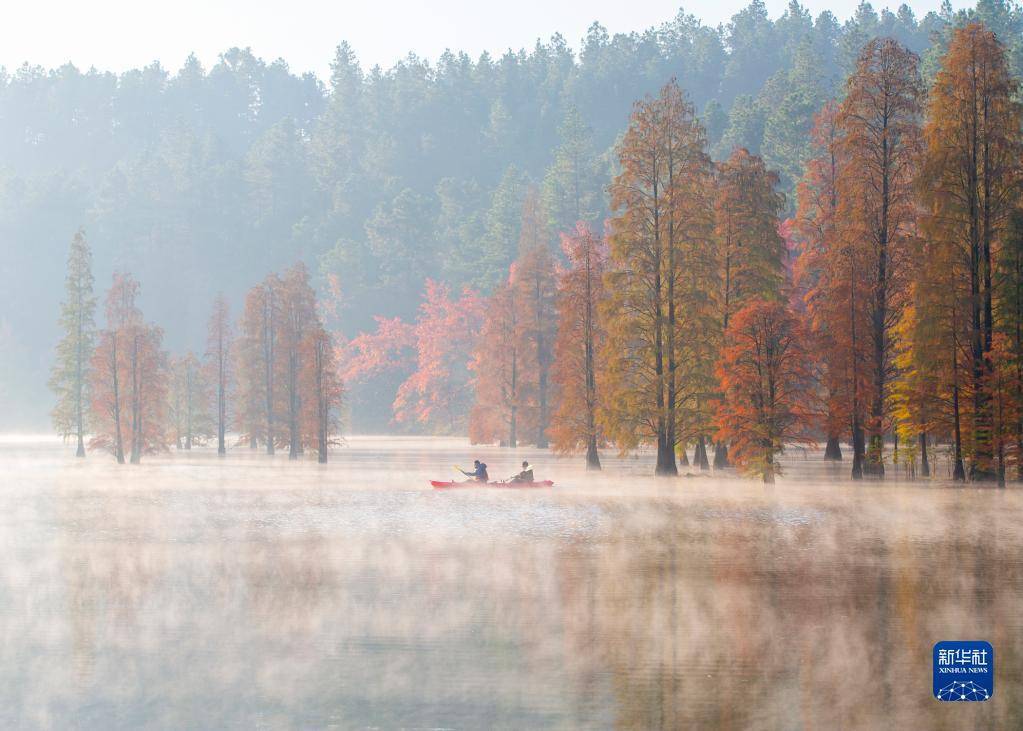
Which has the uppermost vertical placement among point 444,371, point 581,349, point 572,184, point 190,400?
point 572,184

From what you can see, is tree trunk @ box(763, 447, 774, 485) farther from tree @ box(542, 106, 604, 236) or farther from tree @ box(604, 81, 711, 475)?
tree @ box(542, 106, 604, 236)

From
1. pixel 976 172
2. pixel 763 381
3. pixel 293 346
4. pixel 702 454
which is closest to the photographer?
pixel 976 172

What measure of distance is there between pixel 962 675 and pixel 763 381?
111ft

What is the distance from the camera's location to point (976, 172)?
42.1 metres

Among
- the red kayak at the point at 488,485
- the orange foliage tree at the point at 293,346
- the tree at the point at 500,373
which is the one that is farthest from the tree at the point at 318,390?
the red kayak at the point at 488,485

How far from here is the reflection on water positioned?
1172 cm

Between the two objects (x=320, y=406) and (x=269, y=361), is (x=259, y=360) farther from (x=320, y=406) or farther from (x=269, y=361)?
(x=320, y=406)

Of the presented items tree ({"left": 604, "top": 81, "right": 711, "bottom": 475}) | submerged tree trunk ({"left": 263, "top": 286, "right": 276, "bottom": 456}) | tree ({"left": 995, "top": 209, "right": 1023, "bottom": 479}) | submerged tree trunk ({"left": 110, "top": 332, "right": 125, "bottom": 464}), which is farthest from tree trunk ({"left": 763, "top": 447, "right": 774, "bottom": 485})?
submerged tree trunk ({"left": 263, "top": 286, "right": 276, "bottom": 456})

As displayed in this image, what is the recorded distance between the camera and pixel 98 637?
15.3 meters

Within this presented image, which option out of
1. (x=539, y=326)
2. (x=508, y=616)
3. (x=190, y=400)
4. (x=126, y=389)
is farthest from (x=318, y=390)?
(x=508, y=616)

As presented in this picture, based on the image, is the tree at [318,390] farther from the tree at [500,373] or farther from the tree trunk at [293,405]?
the tree at [500,373]

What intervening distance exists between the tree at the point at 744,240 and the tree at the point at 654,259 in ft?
9.18

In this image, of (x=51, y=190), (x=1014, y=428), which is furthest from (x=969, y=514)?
(x=51, y=190)

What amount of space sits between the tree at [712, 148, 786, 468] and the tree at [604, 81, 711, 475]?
2.80 metres
